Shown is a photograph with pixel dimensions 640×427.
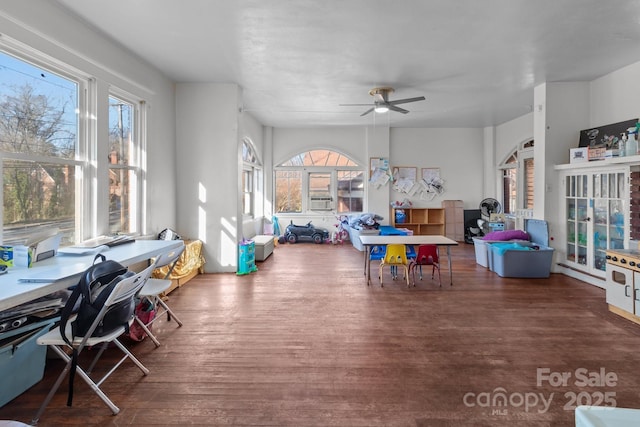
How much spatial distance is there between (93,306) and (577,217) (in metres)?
6.83

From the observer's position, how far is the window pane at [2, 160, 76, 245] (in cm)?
305

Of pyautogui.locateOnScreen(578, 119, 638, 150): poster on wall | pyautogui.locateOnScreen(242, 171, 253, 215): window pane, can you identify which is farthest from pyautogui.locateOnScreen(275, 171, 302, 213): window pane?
pyautogui.locateOnScreen(578, 119, 638, 150): poster on wall

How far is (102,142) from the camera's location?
4.11 m

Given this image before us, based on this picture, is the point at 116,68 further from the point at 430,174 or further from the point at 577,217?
the point at 430,174

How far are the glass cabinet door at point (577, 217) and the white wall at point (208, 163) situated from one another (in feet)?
19.2

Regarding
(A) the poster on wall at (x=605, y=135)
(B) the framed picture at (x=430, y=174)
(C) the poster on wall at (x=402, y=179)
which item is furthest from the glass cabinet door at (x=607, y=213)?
(C) the poster on wall at (x=402, y=179)

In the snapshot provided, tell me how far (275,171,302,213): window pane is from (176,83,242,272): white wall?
4.21 meters

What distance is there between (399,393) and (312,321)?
1.52 metres

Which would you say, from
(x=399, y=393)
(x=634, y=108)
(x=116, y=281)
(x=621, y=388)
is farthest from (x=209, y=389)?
(x=634, y=108)

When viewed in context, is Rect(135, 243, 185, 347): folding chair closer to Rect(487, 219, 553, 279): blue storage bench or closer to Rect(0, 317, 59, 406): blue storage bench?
Rect(0, 317, 59, 406): blue storage bench

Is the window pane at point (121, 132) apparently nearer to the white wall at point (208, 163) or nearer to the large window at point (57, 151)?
the large window at point (57, 151)

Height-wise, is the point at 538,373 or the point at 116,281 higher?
the point at 116,281

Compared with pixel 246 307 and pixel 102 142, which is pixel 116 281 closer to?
pixel 246 307

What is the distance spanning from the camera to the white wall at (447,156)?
9930 mm
